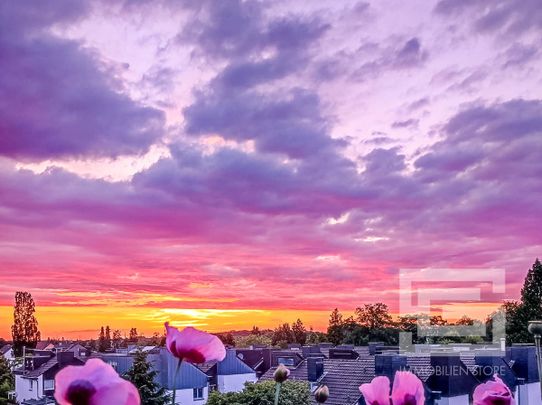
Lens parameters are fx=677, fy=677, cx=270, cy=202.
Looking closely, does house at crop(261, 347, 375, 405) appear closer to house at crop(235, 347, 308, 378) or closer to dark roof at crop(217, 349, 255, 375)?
dark roof at crop(217, 349, 255, 375)

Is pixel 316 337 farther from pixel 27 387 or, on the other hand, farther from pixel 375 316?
pixel 27 387

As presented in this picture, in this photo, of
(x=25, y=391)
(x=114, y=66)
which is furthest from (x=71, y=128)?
(x=25, y=391)

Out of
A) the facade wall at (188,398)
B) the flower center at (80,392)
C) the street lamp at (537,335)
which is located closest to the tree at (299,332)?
the facade wall at (188,398)

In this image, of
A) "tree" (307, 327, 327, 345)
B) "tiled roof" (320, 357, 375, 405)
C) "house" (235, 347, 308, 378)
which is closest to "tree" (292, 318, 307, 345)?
"tree" (307, 327, 327, 345)

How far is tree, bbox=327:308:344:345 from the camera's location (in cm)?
3772

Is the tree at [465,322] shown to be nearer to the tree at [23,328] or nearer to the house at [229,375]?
the house at [229,375]

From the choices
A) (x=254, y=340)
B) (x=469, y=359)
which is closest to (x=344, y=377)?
(x=469, y=359)

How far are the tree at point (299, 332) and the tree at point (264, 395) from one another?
2610 cm

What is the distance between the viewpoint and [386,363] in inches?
464

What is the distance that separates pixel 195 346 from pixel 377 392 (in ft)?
0.58

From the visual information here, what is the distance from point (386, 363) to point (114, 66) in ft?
28.7

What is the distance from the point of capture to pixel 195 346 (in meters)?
0.63

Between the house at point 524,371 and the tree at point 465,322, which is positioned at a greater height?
the tree at point 465,322

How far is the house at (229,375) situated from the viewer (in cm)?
2081
